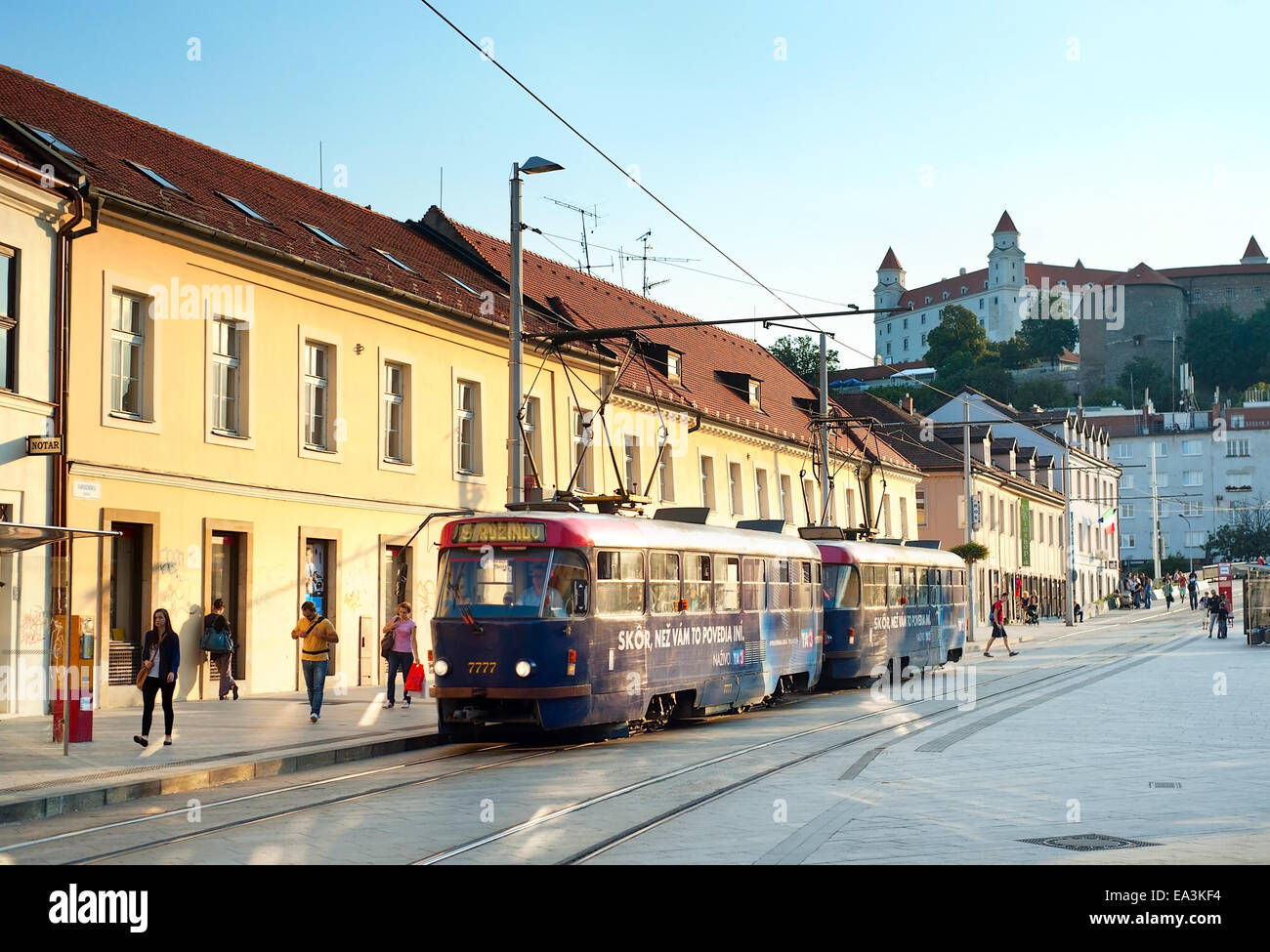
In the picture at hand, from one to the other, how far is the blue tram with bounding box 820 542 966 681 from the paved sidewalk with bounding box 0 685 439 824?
8.44 metres

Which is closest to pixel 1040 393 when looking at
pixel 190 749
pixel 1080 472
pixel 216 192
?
pixel 1080 472

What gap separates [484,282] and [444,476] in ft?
25.4

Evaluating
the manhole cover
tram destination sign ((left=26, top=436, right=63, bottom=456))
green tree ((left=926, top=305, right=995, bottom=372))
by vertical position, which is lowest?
the manhole cover

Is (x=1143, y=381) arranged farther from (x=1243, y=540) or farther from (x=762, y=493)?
(x=762, y=493)

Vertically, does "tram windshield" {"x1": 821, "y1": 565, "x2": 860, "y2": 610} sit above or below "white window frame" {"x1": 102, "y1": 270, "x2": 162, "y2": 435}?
below

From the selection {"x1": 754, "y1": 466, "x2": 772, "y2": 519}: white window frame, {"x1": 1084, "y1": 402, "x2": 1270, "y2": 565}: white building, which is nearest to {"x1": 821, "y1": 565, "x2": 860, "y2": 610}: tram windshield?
{"x1": 754, "y1": 466, "x2": 772, "y2": 519}: white window frame

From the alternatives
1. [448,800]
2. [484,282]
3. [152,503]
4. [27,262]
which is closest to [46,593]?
[152,503]

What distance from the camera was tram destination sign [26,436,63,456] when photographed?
21047 millimetres

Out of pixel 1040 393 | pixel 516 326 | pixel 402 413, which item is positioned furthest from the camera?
pixel 1040 393

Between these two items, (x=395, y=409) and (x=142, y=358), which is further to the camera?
(x=395, y=409)

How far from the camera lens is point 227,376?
2555 cm

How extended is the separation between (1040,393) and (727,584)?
131 m

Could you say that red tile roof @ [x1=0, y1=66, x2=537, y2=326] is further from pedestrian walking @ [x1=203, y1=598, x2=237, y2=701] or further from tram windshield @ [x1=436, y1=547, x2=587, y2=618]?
tram windshield @ [x1=436, y1=547, x2=587, y2=618]
